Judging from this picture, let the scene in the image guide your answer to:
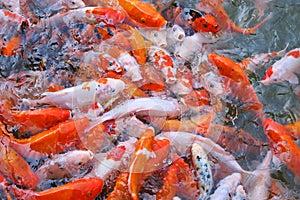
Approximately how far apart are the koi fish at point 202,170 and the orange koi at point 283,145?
50 cm

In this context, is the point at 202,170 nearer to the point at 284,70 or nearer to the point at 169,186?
the point at 169,186

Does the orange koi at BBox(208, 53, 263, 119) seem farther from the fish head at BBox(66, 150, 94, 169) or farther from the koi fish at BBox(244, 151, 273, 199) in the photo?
the fish head at BBox(66, 150, 94, 169)

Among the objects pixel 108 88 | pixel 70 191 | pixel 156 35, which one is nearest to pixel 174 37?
pixel 156 35

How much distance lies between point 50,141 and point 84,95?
0.38 metres

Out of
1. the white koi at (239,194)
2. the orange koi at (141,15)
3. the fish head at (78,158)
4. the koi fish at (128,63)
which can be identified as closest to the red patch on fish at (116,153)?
the fish head at (78,158)

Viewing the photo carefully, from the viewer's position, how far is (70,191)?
8.70 feet

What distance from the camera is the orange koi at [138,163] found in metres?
Result: 2.70

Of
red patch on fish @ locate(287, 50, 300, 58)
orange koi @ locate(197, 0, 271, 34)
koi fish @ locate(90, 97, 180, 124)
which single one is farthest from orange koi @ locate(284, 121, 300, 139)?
orange koi @ locate(197, 0, 271, 34)

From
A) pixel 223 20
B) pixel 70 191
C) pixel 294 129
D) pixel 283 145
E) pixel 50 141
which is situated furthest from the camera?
pixel 223 20

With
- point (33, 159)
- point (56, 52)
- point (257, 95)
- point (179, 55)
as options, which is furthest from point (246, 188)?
point (56, 52)

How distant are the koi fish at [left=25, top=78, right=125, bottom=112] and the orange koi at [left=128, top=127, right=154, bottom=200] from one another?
0.40 m

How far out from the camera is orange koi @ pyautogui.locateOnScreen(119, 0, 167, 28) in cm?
346

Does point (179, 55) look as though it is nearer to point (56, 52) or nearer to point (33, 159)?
point (56, 52)

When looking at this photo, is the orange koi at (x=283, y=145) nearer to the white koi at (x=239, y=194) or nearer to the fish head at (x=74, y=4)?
the white koi at (x=239, y=194)
